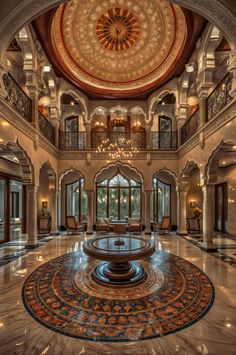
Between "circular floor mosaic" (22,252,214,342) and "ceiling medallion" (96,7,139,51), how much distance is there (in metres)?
9.09

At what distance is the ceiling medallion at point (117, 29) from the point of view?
764cm

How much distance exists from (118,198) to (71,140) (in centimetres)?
465

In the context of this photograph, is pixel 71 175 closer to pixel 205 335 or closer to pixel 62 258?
pixel 62 258

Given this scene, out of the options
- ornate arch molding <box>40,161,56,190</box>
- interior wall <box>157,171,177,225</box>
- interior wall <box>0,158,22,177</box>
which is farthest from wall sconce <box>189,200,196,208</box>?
interior wall <box>0,158,22,177</box>

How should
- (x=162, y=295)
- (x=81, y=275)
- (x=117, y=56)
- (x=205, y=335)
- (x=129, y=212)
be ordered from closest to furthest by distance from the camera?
(x=205, y=335)
(x=162, y=295)
(x=81, y=275)
(x=117, y=56)
(x=129, y=212)

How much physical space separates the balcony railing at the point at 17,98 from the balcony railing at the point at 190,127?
666 centimetres

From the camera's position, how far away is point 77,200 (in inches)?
509

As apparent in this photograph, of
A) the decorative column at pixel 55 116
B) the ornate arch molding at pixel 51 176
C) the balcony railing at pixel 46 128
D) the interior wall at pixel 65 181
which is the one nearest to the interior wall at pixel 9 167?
the ornate arch molding at pixel 51 176

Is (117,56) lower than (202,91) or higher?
higher

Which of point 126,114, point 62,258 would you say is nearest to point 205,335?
point 62,258

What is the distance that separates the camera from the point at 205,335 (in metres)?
2.73

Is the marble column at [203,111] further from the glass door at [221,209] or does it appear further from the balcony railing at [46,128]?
the balcony railing at [46,128]

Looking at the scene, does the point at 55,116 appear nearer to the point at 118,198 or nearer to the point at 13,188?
the point at 13,188

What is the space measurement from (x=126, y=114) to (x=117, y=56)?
3173 millimetres
